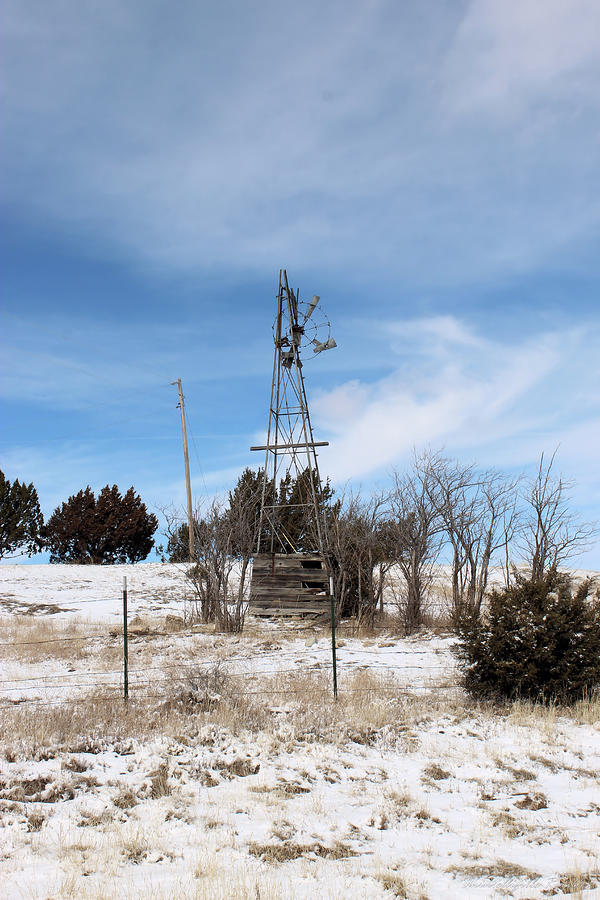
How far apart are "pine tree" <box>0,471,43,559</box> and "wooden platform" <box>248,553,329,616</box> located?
25.1m

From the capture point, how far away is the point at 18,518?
A: 41281 mm

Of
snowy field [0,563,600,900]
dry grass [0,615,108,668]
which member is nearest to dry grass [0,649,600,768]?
snowy field [0,563,600,900]

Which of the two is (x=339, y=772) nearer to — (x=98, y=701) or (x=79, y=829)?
(x=79, y=829)

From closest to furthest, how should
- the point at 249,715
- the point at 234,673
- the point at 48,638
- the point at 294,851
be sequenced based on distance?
the point at 294,851, the point at 249,715, the point at 234,673, the point at 48,638

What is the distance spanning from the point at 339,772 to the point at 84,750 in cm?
295

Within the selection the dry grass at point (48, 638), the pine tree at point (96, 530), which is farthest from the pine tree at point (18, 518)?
the dry grass at point (48, 638)

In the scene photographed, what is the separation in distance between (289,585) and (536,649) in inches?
430

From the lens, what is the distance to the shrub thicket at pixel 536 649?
10680mm

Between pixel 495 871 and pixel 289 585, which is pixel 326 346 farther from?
pixel 495 871

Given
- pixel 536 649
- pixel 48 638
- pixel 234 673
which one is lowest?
pixel 234 673

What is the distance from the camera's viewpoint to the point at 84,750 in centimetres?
780

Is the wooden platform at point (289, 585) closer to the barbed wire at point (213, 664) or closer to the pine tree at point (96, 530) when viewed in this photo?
the barbed wire at point (213, 664)

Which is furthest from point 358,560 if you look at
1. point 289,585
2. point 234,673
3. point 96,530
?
point 96,530

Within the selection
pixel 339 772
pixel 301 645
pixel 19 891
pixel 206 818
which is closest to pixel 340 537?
pixel 301 645
